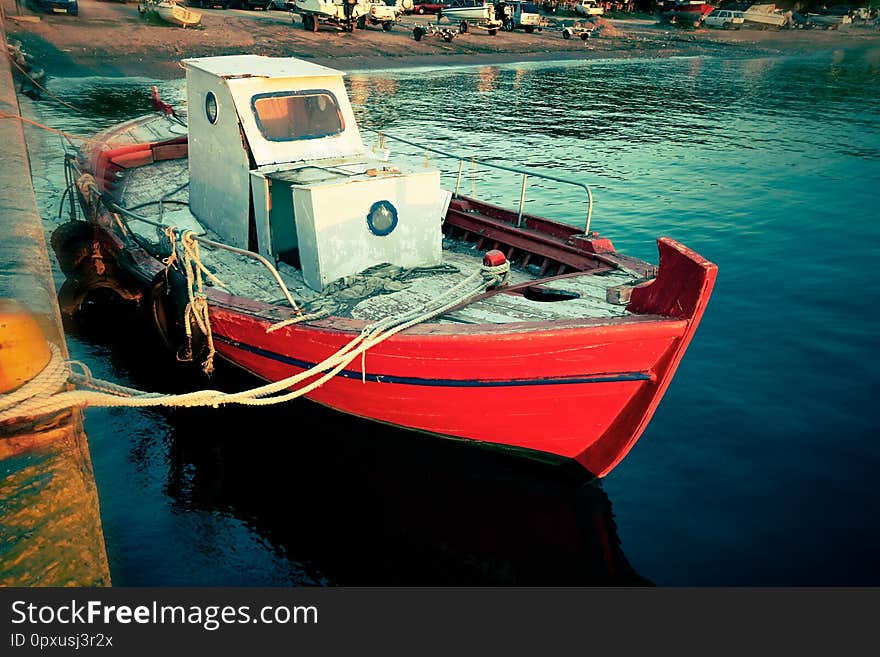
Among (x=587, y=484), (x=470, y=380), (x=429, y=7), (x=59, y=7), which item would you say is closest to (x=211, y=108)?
(x=470, y=380)

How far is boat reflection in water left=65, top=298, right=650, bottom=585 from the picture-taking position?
7324mm

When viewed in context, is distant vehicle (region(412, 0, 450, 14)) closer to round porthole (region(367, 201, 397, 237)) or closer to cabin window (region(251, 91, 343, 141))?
cabin window (region(251, 91, 343, 141))

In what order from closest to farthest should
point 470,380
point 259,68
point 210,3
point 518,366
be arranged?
point 518,366 < point 470,380 < point 259,68 < point 210,3

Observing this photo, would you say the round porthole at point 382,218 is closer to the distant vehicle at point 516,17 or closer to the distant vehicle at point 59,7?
the distant vehicle at point 59,7

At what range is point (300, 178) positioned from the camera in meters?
9.17

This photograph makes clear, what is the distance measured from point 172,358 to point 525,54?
53323 mm

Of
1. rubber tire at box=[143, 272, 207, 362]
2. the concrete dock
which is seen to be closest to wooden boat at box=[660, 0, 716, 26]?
rubber tire at box=[143, 272, 207, 362]

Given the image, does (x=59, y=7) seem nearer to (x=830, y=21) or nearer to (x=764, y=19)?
(x=764, y=19)

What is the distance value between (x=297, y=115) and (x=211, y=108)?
143cm

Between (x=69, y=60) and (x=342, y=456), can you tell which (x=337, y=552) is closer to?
(x=342, y=456)

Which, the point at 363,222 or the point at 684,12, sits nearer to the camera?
the point at 363,222

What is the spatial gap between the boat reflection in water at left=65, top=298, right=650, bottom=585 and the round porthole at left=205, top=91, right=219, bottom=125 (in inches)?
181

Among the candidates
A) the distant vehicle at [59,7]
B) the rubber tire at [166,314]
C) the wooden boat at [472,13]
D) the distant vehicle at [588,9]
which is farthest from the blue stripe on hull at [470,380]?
the distant vehicle at [588,9]

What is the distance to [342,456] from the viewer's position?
892 centimetres
